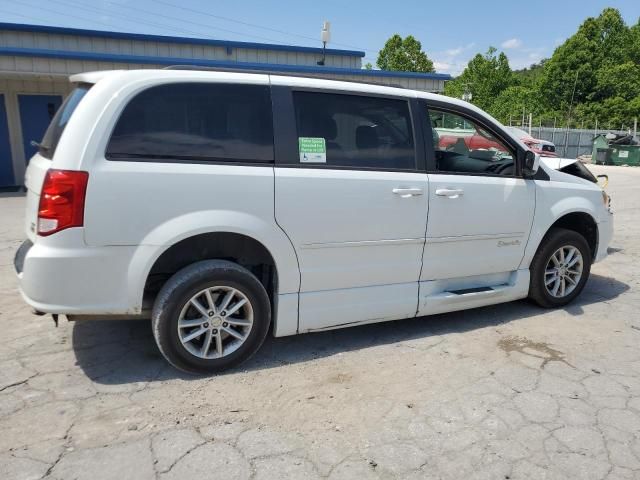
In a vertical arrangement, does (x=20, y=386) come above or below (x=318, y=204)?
below

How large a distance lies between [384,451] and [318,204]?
1.63m

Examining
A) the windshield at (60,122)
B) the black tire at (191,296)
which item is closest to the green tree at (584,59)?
the black tire at (191,296)

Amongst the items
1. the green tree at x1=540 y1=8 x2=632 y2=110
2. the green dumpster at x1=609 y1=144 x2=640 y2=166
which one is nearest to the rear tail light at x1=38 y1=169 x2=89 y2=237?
the green dumpster at x1=609 y1=144 x2=640 y2=166

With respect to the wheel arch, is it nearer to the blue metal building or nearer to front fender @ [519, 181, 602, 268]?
front fender @ [519, 181, 602, 268]

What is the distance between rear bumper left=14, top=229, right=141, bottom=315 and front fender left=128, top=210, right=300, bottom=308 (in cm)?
6

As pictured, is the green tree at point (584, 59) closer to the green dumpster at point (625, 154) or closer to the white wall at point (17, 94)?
the green dumpster at point (625, 154)

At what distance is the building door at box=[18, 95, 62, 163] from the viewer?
12844 mm

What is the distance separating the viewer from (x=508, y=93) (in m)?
51.8

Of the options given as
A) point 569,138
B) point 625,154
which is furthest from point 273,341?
point 569,138

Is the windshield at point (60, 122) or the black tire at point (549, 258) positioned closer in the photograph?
the windshield at point (60, 122)

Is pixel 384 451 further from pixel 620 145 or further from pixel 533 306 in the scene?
pixel 620 145

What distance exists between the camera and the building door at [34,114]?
12.8 meters

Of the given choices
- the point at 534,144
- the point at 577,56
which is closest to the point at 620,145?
the point at 534,144

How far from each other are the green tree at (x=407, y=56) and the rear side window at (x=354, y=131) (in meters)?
46.2
